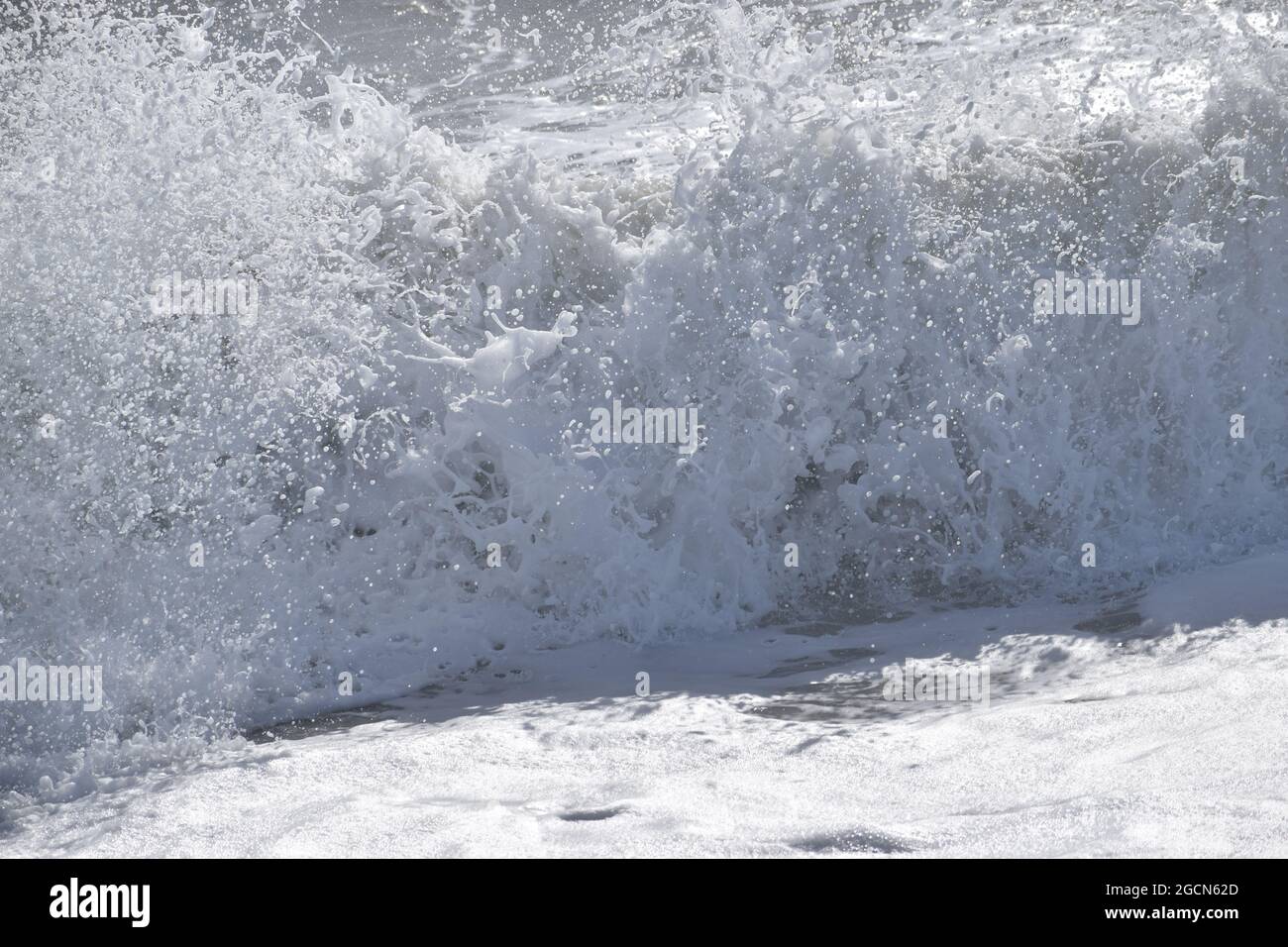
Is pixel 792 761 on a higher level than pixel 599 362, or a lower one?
lower

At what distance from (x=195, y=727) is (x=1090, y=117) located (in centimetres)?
539

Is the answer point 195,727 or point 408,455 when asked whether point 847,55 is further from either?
point 195,727

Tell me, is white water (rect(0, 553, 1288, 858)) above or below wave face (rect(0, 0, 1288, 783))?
below

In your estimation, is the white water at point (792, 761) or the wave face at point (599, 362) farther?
the wave face at point (599, 362)

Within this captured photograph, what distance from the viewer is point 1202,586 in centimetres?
517

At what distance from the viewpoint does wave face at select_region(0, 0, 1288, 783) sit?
5242 mm

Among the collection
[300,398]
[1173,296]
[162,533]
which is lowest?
[162,533]

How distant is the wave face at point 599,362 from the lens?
524 cm

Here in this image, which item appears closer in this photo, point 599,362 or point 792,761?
point 792,761

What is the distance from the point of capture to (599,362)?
588 cm

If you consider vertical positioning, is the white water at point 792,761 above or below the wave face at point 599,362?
below

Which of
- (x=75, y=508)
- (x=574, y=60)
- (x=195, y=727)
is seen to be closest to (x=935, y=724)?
(x=195, y=727)

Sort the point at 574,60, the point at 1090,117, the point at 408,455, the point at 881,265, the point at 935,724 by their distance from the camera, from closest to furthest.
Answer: the point at 935,724 < the point at 408,455 < the point at 881,265 < the point at 1090,117 < the point at 574,60

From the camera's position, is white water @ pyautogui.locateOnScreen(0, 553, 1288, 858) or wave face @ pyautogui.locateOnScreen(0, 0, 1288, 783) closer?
white water @ pyautogui.locateOnScreen(0, 553, 1288, 858)
